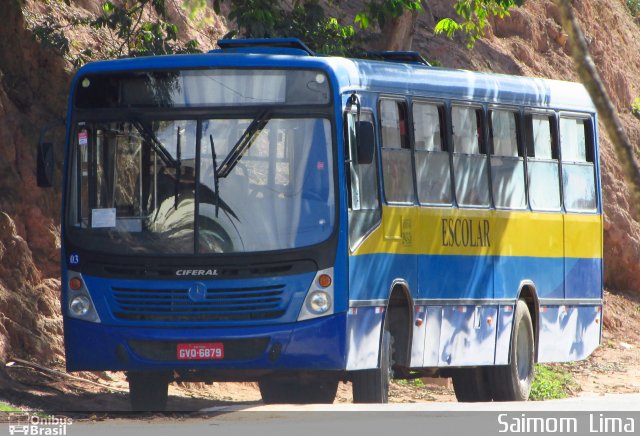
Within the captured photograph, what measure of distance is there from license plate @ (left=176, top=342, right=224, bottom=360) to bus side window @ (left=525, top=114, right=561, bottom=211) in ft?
17.1

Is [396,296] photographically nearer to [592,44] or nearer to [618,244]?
[618,244]

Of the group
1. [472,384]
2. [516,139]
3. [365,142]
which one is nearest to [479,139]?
[516,139]

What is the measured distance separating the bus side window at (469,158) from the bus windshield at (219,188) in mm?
2714

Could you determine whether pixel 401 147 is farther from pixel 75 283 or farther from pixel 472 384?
pixel 472 384

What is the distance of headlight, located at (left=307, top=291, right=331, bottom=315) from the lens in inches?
528

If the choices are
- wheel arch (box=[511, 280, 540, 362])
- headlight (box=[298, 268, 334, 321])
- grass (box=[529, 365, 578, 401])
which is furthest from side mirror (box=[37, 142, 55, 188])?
grass (box=[529, 365, 578, 401])

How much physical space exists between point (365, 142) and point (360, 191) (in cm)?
63

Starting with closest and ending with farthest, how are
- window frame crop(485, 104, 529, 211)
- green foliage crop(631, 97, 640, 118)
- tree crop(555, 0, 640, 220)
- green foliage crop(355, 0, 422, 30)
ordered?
tree crop(555, 0, 640, 220) < window frame crop(485, 104, 529, 211) < green foliage crop(355, 0, 422, 30) < green foliage crop(631, 97, 640, 118)

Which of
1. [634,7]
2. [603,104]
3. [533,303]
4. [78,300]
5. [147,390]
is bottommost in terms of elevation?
[147,390]

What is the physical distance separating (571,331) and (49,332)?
6130mm

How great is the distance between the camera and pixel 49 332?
18.3 m

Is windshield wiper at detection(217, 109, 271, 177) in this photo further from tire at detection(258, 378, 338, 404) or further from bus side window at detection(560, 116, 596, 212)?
bus side window at detection(560, 116, 596, 212)

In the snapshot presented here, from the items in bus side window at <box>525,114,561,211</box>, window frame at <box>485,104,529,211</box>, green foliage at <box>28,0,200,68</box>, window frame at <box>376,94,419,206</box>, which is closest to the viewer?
window frame at <box>376,94,419,206</box>

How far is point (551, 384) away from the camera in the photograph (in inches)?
869
